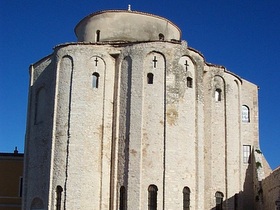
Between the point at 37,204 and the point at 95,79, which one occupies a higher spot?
the point at 95,79

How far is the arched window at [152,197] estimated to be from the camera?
26.0 meters

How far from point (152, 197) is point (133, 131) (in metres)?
3.36

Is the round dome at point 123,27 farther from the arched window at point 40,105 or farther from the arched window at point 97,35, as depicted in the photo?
the arched window at point 40,105

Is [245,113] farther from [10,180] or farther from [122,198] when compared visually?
[10,180]

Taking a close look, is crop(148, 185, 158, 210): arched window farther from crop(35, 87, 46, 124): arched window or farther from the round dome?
the round dome

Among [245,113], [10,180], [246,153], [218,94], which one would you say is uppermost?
[218,94]

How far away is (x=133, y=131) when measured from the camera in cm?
2691

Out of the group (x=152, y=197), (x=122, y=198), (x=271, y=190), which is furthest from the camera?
(x=122, y=198)

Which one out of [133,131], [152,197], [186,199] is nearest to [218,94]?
[133,131]

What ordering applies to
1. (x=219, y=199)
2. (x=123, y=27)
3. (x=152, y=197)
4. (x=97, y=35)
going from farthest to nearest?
(x=97, y=35), (x=123, y=27), (x=219, y=199), (x=152, y=197)

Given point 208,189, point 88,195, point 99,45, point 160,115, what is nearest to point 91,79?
point 99,45

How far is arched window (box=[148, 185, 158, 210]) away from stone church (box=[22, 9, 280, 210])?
5 cm

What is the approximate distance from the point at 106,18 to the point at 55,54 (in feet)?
13.1

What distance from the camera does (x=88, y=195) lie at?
87.0ft
